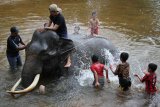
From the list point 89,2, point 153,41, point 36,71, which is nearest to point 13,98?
point 36,71

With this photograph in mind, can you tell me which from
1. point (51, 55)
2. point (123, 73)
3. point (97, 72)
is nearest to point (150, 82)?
point (123, 73)

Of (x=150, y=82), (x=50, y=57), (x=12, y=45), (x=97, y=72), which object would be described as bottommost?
(x=150, y=82)

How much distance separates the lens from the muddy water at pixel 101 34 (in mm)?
7980

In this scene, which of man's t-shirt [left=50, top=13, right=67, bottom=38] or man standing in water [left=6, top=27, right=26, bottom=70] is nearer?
man's t-shirt [left=50, top=13, right=67, bottom=38]

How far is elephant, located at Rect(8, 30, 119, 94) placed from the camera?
7902mm

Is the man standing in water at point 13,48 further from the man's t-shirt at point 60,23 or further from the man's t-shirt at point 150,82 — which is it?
the man's t-shirt at point 150,82

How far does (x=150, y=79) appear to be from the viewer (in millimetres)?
7918

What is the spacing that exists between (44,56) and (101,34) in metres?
5.44

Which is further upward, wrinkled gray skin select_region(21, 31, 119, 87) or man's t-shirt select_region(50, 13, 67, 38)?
man's t-shirt select_region(50, 13, 67, 38)

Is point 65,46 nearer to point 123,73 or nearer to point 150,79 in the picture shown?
point 123,73

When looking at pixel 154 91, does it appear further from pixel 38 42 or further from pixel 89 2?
pixel 89 2

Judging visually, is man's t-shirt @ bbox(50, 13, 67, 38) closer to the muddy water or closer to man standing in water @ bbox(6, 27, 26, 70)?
man standing in water @ bbox(6, 27, 26, 70)

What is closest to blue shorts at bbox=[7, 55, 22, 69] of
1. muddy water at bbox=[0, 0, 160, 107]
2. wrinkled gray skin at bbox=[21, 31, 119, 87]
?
muddy water at bbox=[0, 0, 160, 107]

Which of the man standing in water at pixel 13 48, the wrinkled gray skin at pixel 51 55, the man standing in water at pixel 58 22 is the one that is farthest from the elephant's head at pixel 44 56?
the man standing in water at pixel 13 48
